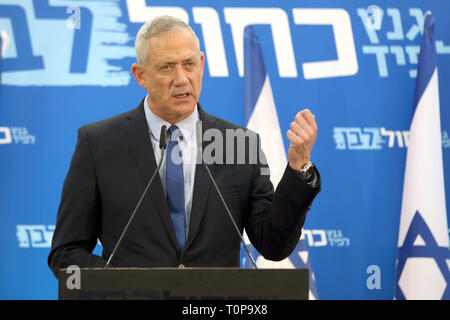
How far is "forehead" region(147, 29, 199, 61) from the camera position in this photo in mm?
2184

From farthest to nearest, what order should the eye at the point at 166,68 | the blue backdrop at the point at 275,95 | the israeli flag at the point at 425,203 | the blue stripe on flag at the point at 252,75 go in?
1. the blue backdrop at the point at 275,95
2. the blue stripe on flag at the point at 252,75
3. the israeli flag at the point at 425,203
4. the eye at the point at 166,68

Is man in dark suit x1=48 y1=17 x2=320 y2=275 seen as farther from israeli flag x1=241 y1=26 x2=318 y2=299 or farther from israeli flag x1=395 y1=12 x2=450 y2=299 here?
israeli flag x1=395 y1=12 x2=450 y2=299

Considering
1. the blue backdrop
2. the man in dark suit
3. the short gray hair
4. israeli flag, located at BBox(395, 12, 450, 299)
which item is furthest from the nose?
israeli flag, located at BBox(395, 12, 450, 299)

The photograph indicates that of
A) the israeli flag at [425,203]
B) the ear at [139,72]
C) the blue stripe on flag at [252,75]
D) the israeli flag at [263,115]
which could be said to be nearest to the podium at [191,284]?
the ear at [139,72]

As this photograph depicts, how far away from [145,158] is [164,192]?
0.15m

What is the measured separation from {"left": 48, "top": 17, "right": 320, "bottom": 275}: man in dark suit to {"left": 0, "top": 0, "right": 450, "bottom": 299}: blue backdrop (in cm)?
205

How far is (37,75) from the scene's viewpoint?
4.27m

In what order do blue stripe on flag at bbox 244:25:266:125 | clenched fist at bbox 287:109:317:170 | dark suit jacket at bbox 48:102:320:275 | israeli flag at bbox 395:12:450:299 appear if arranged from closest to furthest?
clenched fist at bbox 287:109:317:170 → dark suit jacket at bbox 48:102:320:275 → israeli flag at bbox 395:12:450:299 → blue stripe on flag at bbox 244:25:266:125

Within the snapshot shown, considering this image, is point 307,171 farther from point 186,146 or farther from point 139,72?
point 139,72

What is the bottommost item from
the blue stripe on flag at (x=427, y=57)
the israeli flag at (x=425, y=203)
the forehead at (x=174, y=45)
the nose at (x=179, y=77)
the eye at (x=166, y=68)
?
the israeli flag at (x=425, y=203)

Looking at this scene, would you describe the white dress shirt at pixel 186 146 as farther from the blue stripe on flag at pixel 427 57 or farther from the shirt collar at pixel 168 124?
the blue stripe on flag at pixel 427 57

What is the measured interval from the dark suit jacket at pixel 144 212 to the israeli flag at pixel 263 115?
5.71ft

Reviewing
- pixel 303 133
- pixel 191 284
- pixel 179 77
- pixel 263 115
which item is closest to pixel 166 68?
pixel 179 77

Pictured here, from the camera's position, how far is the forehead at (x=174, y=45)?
86.0 inches
